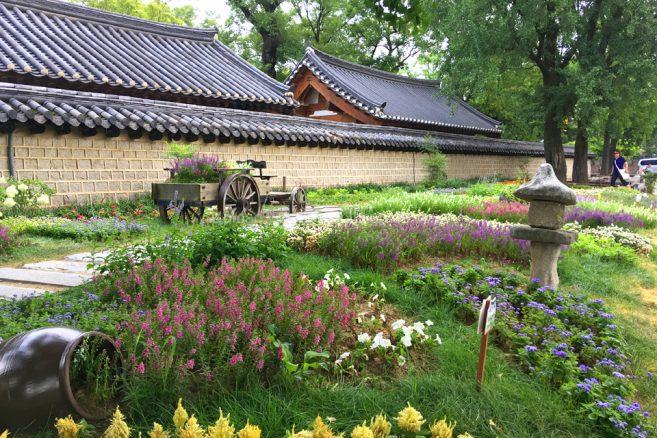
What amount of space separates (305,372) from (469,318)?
1.87m

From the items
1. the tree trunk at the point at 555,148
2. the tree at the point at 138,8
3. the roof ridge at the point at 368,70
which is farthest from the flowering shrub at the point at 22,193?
the tree trunk at the point at 555,148

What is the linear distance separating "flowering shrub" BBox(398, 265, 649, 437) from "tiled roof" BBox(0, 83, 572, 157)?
8.10 m

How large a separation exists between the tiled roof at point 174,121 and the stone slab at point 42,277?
4.99m

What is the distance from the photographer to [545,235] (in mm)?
4570

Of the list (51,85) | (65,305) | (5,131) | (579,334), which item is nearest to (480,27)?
(51,85)

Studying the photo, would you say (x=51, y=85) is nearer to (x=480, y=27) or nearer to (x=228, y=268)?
(x=228, y=268)

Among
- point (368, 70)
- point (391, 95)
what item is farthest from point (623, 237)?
point (368, 70)

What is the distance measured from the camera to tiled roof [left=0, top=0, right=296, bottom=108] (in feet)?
39.7

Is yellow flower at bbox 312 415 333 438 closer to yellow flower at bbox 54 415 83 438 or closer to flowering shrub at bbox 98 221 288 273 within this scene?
yellow flower at bbox 54 415 83 438

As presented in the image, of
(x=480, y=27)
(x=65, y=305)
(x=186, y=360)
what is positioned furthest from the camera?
(x=480, y=27)

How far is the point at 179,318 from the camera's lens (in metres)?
2.82

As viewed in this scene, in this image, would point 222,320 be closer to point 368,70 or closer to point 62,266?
point 62,266

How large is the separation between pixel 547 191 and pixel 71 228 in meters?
6.48

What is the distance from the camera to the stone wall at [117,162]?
→ 32.2ft
